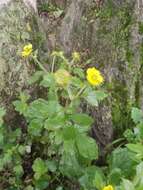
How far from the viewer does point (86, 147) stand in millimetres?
2445

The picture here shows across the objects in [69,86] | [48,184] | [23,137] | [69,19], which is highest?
[69,19]

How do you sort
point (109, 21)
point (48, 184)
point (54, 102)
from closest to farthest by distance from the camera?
point (54, 102)
point (48, 184)
point (109, 21)

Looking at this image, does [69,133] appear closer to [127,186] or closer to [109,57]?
[127,186]

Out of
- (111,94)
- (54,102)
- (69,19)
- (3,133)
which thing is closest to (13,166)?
(3,133)

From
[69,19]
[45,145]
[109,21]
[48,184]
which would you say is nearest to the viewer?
[48,184]

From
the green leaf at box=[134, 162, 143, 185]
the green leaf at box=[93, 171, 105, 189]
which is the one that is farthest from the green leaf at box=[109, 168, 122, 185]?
the green leaf at box=[134, 162, 143, 185]

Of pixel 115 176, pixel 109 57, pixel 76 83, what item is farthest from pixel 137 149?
pixel 109 57

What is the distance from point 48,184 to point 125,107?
781 millimetres

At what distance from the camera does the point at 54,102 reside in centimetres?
248

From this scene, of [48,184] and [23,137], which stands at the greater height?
[23,137]

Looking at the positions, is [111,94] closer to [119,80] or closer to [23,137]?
[119,80]

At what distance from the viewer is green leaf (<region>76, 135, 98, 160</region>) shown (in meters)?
2.42

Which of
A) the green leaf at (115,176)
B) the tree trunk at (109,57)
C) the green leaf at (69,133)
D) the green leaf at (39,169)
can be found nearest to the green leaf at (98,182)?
the green leaf at (115,176)

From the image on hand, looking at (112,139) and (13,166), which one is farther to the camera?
(112,139)
